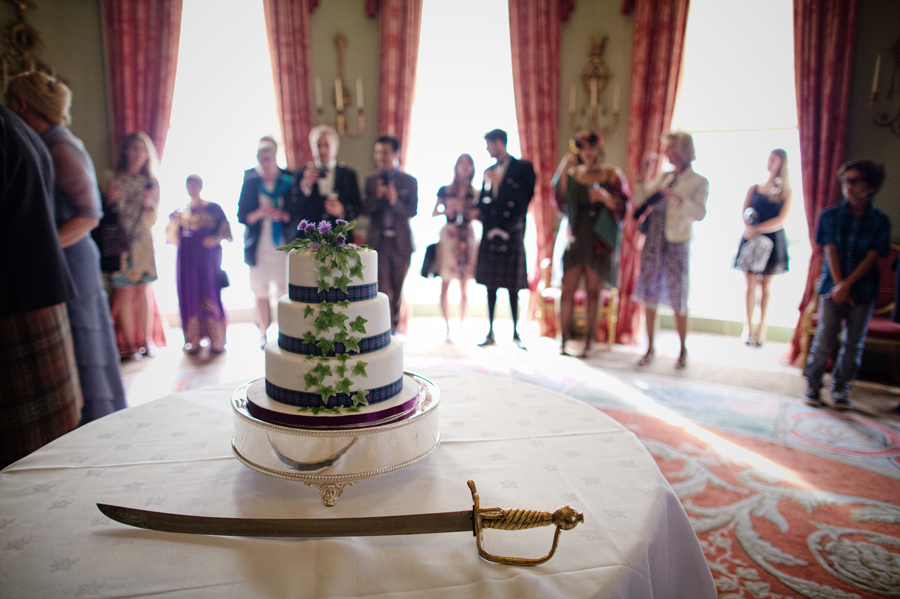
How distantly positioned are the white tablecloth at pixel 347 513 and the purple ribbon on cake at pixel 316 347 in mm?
259

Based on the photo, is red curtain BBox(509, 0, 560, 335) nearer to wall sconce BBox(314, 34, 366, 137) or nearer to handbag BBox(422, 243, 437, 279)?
handbag BBox(422, 243, 437, 279)

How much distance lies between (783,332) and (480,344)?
309 cm

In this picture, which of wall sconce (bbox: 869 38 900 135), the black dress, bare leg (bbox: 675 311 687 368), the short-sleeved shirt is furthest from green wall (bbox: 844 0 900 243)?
bare leg (bbox: 675 311 687 368)

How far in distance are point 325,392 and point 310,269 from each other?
10.0 inches

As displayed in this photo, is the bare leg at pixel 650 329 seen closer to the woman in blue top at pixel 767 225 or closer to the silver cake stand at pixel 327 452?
the woman in blue top at pixel 767 225

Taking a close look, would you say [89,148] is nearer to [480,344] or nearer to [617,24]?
[480,344]

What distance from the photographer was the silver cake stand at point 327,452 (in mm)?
899

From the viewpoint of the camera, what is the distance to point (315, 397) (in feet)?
3.25

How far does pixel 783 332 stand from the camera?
16.6 feet

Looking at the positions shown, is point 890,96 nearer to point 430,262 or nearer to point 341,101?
point 430,262

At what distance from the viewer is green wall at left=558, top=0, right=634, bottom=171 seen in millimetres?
→ 5168

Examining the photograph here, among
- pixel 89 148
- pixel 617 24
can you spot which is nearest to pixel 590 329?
pixel 617 24

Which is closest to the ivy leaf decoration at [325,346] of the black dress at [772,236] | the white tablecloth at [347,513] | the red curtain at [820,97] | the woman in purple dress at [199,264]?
the white tablecloth at [347,513]

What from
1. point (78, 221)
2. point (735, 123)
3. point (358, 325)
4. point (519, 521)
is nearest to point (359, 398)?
point (358, 325)
